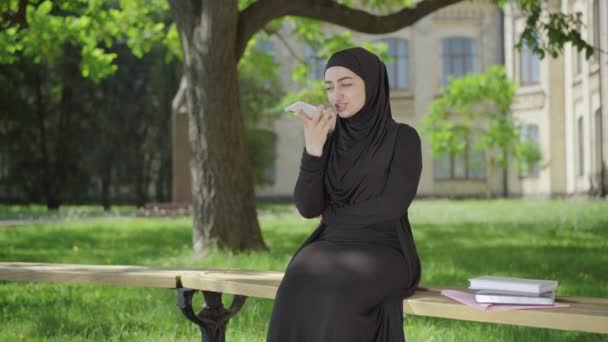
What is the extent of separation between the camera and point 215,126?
378 inches

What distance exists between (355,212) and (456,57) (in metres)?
35.4

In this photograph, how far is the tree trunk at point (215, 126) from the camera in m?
9.54

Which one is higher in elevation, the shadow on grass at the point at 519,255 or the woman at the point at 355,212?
the woman at the point at 355,212

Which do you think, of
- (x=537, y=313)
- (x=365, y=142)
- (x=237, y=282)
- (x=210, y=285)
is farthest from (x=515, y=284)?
(x=210, y=285)

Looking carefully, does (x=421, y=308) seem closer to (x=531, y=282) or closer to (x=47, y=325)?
(x=531, y=282)

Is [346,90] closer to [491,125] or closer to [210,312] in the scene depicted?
[210,312]

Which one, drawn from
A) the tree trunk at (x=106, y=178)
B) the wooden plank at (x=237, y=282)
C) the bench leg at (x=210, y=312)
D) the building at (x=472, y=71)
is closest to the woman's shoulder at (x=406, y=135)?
the wooden plank at (x=237, y=282)

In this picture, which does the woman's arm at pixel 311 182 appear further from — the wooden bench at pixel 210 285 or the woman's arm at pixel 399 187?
the wooden bench at pixel 210 285

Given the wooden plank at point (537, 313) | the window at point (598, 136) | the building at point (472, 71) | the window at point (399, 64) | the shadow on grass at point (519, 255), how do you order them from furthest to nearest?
the window at point (399, 64)
the building at point (472, 71)
the window at point (598, 136)
the shadow on grass at point (519, 255)
the wooden plank at point (537, 313)

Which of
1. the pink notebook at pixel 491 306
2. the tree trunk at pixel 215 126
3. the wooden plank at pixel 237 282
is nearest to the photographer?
the pink notebook at pixel 491 306

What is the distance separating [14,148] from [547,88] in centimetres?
2108

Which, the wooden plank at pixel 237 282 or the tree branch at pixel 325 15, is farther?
the tree branch at pixel 325 15

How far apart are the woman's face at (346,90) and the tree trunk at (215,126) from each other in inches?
239

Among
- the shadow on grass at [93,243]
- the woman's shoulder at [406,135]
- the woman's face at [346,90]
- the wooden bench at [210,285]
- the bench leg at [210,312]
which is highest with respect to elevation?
the woman's face at [346,90]
